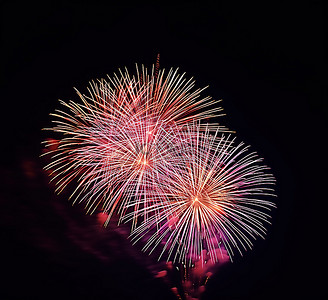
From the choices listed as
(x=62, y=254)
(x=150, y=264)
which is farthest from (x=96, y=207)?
(x=150, y=264)

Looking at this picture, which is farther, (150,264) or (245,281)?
(245,281)

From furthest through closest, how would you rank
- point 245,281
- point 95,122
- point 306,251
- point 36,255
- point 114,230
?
1. point 306,251
2. point 245,281
3. point 114,230
4. point 36,255
5. point 95,122

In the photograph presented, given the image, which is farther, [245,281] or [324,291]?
[324,291]

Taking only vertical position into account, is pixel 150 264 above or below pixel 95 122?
below


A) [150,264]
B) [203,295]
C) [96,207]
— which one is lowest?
[203,295]

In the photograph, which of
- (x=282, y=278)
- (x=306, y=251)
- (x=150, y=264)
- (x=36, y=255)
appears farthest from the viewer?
(x=306, y=251)

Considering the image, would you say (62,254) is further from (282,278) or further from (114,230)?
(282,278)

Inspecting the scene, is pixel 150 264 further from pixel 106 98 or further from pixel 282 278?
pixel 282 278

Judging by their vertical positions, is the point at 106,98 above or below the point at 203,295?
above

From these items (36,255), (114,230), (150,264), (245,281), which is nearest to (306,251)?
(245,281)
